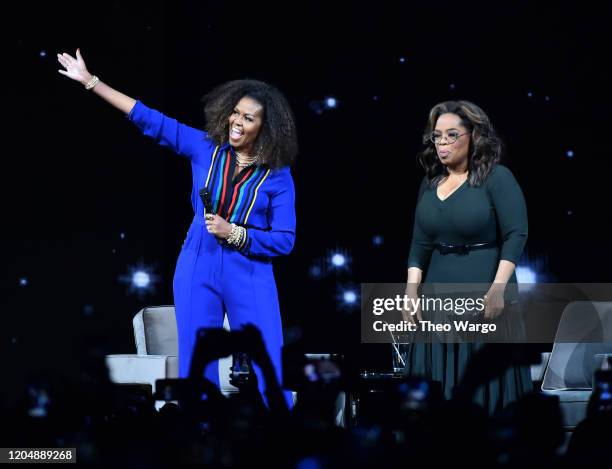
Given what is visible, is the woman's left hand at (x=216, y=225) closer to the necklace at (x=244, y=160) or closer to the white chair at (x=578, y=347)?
the necklace at (x=244, y=160)

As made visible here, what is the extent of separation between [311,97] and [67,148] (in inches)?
46.2

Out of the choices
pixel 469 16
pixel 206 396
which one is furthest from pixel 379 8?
pixel 206 396

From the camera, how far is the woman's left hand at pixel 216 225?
2047 millimetres

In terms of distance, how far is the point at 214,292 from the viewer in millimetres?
2158

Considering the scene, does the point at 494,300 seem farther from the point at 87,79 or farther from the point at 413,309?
the point at 87,79


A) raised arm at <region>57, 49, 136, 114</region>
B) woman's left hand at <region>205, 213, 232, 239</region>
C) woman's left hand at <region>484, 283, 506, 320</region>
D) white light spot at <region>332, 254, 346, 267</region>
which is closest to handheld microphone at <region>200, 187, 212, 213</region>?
woman's left hand at <region>205, 213, 232, 239</region>

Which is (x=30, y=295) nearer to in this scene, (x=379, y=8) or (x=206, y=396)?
(x=379, y=8)

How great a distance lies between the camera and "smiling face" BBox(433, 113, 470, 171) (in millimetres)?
2270

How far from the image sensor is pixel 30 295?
3629 mm

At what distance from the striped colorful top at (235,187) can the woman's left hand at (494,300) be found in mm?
526

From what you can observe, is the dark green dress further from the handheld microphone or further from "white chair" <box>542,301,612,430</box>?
"white chair" <box>542,301,612,430</box>

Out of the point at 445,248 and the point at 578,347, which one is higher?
the point at 445,248

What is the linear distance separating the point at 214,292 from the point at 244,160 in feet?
1.20

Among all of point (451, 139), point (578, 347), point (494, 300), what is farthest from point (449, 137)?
point (578, 347)
